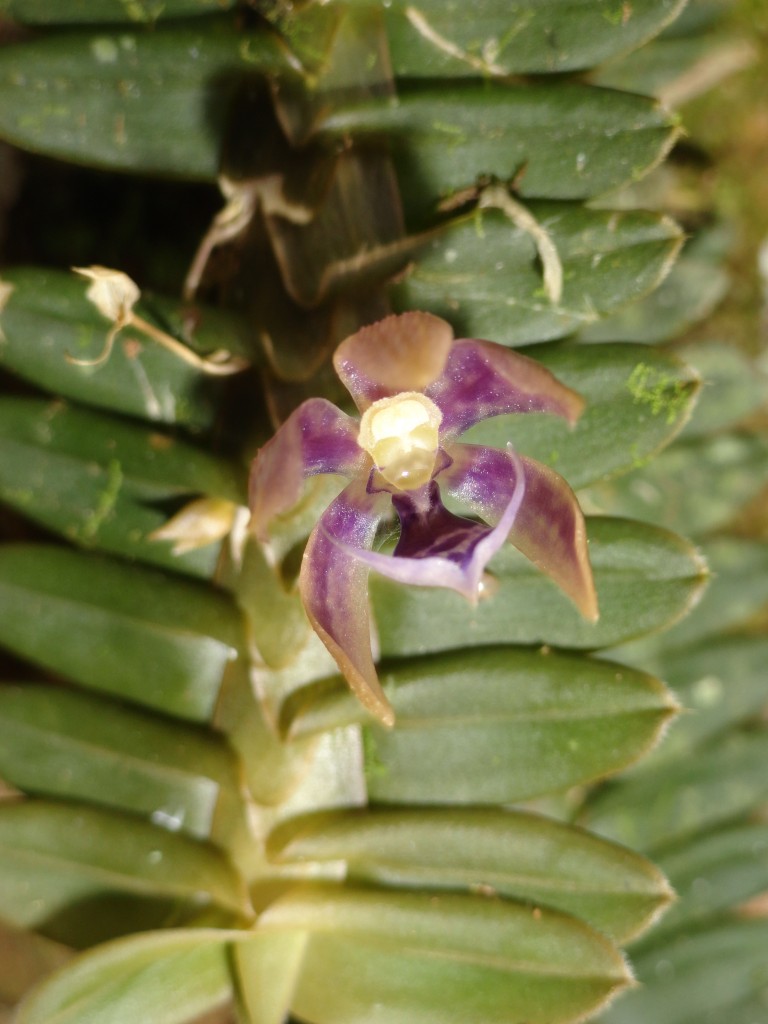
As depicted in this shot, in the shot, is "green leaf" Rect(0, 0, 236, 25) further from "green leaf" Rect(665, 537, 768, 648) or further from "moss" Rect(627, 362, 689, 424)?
"green leaf" Rect(665, 537, 768, 648)

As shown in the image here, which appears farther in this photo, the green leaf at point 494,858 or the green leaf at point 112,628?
the green leaf at point 112,628

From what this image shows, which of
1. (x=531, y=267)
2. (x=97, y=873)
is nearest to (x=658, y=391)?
(x=531, y=267)

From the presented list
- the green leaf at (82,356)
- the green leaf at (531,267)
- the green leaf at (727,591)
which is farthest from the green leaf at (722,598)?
the green leaf at (82,356)

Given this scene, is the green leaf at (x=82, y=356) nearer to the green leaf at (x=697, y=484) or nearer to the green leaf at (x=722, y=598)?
the green leaf at (x=697, y=484)

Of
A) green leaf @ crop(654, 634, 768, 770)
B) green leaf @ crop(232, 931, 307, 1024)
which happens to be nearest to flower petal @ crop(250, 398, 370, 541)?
green leaf @ crop(232, 931, 307, 1024)

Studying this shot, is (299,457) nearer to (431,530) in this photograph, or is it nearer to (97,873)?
(431,530)

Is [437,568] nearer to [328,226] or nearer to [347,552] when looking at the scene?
[347,552]

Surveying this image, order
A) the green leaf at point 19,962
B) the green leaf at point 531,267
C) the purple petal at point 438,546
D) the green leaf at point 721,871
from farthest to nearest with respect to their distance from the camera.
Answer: the green leaf at point 721,871
the green leaf at point 19,962
the green leaf at point 531,267
the purple petal at point 438,546
